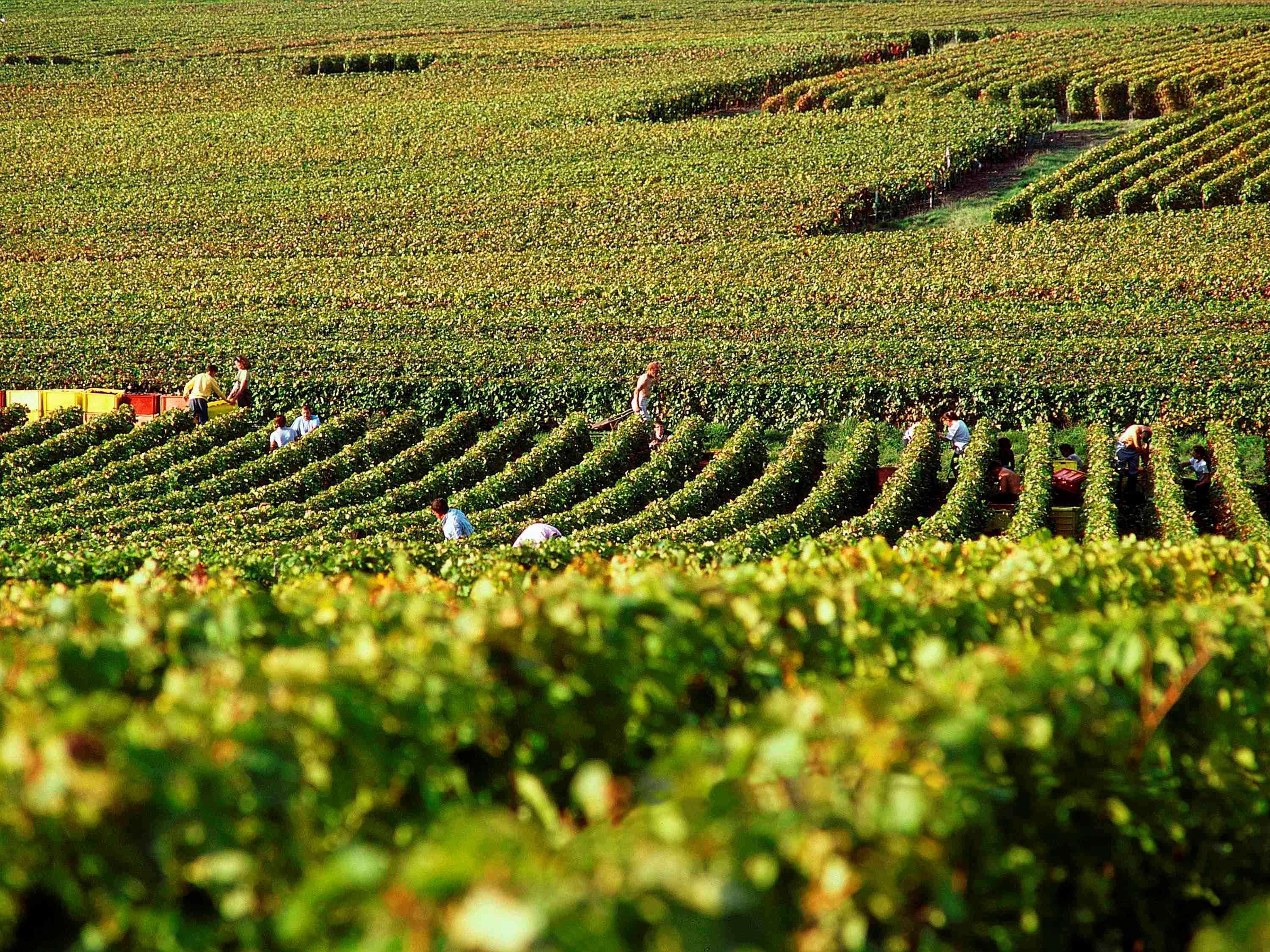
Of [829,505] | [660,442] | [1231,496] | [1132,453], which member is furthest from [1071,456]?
[660,442]

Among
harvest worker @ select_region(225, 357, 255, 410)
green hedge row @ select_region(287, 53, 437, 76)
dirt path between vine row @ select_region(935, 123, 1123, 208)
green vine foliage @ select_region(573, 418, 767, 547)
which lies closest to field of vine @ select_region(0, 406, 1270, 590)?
green vine foliage @ select_region(573, 418, 767, 547)

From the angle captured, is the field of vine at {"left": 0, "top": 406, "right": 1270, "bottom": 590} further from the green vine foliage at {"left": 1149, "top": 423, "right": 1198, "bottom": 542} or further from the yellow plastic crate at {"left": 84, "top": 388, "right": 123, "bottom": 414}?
the yellow plastic crate at {"left": 84, "top": 388, "right": 123, "bottom": 414}

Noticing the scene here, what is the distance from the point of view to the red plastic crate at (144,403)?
2581cm

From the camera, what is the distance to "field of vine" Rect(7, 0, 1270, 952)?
345 cm

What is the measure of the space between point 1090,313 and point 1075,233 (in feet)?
32.5

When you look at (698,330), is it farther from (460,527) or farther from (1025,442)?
(460,527)

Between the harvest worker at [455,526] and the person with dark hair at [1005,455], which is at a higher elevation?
the harvest worker at [455,526]

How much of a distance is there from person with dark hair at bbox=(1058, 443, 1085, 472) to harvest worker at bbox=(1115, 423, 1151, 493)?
857 millimetres

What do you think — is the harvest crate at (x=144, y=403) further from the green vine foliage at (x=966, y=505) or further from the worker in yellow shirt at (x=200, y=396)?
the green vine foliage at (x=966, y=505)

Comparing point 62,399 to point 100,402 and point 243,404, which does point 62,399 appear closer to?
point 100,402

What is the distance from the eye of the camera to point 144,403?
25.9 metres

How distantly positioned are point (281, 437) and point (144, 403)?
4.44 meters

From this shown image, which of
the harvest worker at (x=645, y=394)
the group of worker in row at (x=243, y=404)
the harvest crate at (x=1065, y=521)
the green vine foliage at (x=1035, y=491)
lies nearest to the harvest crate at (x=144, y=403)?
the group of worker in row at (x=243, y=404)

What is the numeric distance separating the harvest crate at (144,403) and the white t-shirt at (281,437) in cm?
377
